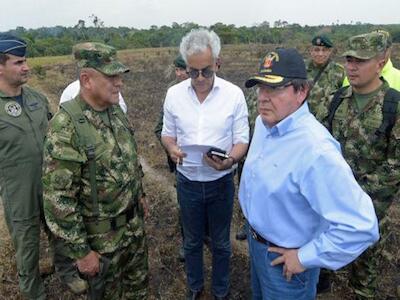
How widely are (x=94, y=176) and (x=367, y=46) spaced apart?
224 cm

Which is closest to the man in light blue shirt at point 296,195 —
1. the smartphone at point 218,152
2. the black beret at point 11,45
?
the smartphone at point 218,152

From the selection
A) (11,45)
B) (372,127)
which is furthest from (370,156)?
(11,45)

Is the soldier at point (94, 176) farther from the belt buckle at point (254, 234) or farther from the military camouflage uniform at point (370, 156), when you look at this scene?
the military camouflage uniform at point (370, 156)

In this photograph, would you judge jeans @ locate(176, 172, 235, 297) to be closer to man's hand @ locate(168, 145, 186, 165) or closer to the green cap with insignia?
man's hand @ locate(168, 145, 186, 165)

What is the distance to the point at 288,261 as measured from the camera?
195cm

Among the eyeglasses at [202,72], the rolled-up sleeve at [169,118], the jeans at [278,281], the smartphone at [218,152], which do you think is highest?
the eyeglasses at [202,72]

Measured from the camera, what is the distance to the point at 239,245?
14.8ft

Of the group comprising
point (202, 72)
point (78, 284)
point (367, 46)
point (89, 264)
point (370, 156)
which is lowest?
point (78, 284)

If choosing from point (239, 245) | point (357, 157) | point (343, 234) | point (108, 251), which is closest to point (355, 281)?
point (357, 157)

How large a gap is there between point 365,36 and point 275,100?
4.91ft

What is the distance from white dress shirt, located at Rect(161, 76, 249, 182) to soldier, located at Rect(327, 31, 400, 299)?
88 centimetres

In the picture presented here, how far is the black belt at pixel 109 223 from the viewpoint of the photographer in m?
2.59

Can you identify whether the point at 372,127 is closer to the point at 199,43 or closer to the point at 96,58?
the point at 199,43

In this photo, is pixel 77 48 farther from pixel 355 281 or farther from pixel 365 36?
pixel 355 281
